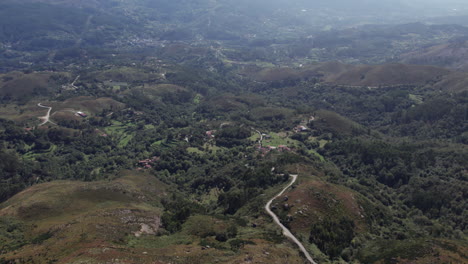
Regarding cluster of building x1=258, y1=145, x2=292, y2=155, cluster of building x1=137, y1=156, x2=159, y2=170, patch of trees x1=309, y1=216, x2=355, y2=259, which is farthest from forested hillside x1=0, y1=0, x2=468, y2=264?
cluster of building x1=258, y1=145, x2=292, y2=155

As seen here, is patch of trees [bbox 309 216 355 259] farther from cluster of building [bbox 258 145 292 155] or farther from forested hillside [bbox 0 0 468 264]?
cluster of building [bbox 258 145 292 155]

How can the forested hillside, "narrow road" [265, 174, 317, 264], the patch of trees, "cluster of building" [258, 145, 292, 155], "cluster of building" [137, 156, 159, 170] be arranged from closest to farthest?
the forested hillside → "narrow road" [265, 174, 317, 264] → the patch of trees → "cluster of building" [137, 156, 159, 170] → "cluster of building" [258, 145, 292, 155]

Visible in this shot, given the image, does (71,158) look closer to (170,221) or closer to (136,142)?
(136,142)

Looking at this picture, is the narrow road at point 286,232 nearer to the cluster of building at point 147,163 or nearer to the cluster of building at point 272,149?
the cluster of building at point 272,149

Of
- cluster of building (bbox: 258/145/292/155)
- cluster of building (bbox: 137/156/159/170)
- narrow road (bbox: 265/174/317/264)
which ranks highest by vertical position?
narrow road (bbox: 265/174/317/264)

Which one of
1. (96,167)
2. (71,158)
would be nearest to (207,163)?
(96,167)

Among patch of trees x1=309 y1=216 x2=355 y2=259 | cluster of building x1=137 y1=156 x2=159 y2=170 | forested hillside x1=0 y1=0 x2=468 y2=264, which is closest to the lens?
forested hillside x1=0 y1=0 x2=468 y2=264

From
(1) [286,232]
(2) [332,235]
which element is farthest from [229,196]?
(2) [332,235]

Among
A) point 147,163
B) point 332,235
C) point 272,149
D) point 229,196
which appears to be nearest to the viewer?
point 332,235

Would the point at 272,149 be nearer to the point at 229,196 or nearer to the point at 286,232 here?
the point at 229,196

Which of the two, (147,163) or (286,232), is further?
(147,163)

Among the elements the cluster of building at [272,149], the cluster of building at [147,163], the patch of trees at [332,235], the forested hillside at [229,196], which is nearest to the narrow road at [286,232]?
the forested hillside at [229,196]
